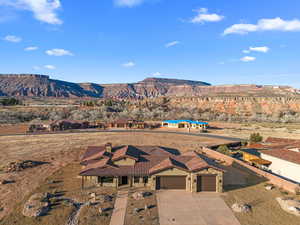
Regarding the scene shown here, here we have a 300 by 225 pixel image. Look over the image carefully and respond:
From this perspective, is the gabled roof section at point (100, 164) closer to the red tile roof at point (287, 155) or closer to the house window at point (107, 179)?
the house window at point (107, 179)

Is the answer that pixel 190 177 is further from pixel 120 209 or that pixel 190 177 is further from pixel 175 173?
pixel 120 209

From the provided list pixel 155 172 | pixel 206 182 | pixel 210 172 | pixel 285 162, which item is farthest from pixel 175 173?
pixel 285 162

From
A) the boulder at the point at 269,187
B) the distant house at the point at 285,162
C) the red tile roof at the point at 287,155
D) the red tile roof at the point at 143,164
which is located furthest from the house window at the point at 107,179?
the red tile roof at the point at 287,155

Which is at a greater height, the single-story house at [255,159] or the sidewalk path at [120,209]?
the single-story house at [255,159]

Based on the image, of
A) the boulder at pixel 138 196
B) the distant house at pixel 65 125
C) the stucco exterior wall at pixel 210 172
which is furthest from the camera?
the distant house at pixel 65 125

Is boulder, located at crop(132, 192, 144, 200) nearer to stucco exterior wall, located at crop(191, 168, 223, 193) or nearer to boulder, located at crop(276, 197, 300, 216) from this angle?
stucco exterior wall, located at crop(191, 168, 223, 193)

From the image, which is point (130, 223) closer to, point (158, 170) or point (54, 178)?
point (158, 170)

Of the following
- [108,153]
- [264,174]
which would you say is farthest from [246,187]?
[108,153]
